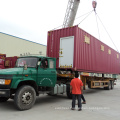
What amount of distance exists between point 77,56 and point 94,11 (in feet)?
27.1

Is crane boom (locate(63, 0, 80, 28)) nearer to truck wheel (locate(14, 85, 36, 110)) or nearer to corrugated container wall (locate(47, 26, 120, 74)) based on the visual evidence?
corrugated container wall (locate(47, 26, 120, 74))

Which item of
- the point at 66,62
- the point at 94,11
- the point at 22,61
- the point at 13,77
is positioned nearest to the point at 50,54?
the point at 66,62

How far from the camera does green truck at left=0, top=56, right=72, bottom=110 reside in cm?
523

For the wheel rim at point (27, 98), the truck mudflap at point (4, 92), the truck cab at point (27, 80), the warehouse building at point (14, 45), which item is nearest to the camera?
the truck mudflap at point (4, 92)

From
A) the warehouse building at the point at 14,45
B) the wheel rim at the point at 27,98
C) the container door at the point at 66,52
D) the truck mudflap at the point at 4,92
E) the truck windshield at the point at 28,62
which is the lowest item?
the wheel rim at the point at 27,98

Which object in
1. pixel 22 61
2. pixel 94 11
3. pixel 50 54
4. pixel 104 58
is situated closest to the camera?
pixel 22 61

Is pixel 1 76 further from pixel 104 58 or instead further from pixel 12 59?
pixel 104 58

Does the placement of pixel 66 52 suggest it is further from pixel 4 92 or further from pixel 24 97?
pixel 4 92

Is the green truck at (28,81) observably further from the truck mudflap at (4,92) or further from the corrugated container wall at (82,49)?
the corrugated container wall at (82,49)

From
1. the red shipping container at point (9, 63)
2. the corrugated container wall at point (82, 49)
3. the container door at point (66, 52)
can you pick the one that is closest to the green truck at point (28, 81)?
the corrugated container wall at point (82, 49)

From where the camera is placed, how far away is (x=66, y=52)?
8.61m

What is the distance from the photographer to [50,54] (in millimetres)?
9445

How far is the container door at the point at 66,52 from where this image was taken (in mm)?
8397

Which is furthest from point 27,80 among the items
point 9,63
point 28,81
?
point 9,63
